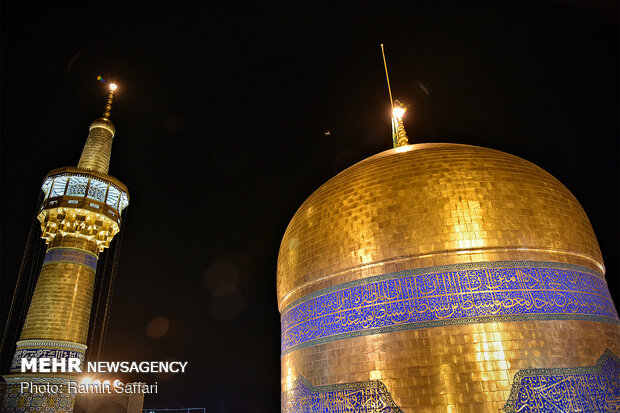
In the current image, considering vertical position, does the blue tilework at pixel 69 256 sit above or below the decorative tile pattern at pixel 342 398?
above

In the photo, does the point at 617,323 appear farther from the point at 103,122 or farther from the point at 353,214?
the point at 103,122

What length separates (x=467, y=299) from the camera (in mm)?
4703

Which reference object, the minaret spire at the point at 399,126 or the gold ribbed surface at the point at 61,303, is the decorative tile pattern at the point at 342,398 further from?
A: the gold ribbed surface at the point at 61,303

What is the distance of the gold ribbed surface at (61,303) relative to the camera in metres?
8.66

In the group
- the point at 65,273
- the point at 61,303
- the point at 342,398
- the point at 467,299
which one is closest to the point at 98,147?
the point at 65,273

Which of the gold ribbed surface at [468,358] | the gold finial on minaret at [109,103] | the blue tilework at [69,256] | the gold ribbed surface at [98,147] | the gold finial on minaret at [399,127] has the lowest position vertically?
the gold ribbed surface at [468,358]

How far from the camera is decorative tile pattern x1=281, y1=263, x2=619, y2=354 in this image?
15.2 feet

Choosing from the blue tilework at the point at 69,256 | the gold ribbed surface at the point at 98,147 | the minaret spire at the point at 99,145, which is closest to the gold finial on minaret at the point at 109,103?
the minaret spire at the point at 99,145

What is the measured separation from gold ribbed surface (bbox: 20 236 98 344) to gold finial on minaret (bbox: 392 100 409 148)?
8179 millimetres

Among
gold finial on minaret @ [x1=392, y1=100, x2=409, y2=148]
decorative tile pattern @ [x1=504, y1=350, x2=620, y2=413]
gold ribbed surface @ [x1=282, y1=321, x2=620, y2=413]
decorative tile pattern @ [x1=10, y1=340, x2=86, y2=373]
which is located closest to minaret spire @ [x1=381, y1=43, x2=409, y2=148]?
gold finial on minaret @ [x1=392, y1=100, x2=409, y2=148]

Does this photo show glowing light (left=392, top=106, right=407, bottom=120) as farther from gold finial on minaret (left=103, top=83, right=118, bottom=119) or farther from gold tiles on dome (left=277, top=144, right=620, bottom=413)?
gold finial on minaret (left=103, top=83, right=118, bottom=119)

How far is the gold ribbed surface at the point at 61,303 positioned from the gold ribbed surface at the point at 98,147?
2745 millimetres

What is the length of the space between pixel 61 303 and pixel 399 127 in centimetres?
862

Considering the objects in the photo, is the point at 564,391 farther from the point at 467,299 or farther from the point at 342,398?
the point at 342,398
